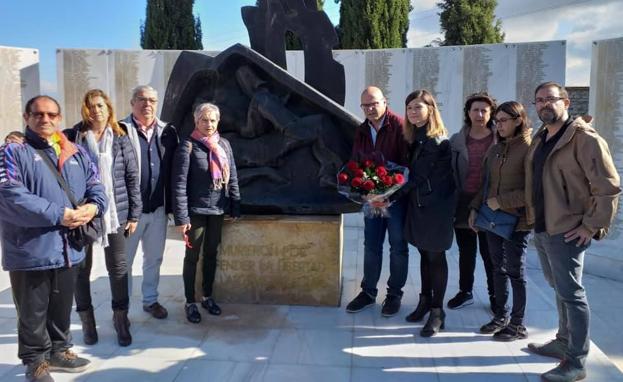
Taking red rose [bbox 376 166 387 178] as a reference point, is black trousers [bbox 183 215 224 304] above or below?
below

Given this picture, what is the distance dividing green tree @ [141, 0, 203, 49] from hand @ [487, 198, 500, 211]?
1204cm

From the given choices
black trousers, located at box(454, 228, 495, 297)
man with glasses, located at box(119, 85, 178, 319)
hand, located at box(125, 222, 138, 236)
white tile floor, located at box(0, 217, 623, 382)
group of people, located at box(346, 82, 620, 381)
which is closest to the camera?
group of people, located at box(346, 82, 620, 381)

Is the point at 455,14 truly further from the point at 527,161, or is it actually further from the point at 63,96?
the point at 527,161

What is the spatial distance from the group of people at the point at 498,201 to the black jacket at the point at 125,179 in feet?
4.98

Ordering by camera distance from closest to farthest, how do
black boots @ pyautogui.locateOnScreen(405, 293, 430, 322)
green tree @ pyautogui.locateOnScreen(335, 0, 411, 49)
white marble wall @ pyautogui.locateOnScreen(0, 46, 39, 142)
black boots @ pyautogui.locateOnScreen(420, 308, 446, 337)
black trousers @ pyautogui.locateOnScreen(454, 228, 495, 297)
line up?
black boots @ pyautogui.locateOnScreen(420, 308, 446, 337), black boots @ pyautogui.locateOnScreen(405, 293, 430, 322), black trousers @ pyautogui.locateOnScreen(454, 228, 495, 297), white marble wall @ pyautogui.locateOnScreen(0, 46, 39, 142), green tree @ pyautogui.locateOnScreen(335, 0, 411, 49)

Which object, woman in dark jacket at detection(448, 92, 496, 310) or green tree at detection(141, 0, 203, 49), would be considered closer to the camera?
woman in dark jacket at detection(448, 92, 496, 310)

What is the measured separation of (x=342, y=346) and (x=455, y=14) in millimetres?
13287

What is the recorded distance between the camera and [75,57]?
803cm

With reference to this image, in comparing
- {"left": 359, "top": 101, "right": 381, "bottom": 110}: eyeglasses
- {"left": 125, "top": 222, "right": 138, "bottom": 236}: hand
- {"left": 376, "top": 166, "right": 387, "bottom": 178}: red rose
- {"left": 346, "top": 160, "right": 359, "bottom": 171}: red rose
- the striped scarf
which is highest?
{"left": 359, "top": 101, "right": 381, "bottom": 110}: eyeglasses

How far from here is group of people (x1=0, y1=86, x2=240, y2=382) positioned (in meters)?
2.41

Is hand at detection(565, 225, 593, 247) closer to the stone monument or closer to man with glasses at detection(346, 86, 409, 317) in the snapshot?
man with glasses at detection(346, 86, 409, 317)

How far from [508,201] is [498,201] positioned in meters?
0.07

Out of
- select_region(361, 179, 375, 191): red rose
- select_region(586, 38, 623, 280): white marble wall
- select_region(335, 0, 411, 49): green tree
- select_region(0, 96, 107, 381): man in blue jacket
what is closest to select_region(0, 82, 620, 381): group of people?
select_region(0, 96, 107, 381): man in blue jacket

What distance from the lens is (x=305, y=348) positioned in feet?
10.3
